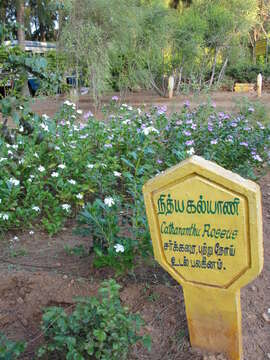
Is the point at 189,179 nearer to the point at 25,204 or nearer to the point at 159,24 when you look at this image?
the point at 25,204

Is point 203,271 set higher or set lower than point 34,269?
higher

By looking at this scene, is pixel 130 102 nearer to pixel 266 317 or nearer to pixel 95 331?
pixel 266 317

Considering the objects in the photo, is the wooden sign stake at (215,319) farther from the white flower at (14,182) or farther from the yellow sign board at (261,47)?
the yellow sign board at (261,47)

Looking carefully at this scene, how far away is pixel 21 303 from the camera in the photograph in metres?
2.41

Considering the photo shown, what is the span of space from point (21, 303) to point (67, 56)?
9.81 meters

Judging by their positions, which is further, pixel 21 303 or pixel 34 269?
pixel 34 269

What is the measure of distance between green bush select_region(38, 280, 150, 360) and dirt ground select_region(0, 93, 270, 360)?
29cm

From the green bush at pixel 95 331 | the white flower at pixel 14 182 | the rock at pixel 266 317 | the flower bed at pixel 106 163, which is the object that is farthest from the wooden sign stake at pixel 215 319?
the white flower at pixel 14 182

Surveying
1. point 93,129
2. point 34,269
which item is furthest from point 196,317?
point 93,129

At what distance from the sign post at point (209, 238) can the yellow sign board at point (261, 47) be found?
2424 centimetres

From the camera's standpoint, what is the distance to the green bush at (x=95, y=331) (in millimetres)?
1687

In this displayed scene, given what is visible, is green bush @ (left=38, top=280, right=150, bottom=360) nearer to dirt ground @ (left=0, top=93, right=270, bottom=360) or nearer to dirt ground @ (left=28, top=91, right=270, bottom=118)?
dirt ground @ (left=0, top=93, right=270, bottom=360)

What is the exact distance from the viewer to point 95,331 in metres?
1.67

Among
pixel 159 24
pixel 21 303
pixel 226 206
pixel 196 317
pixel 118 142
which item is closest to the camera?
pixel 226 206
